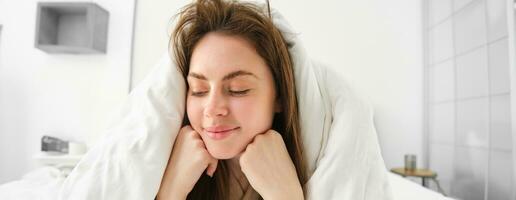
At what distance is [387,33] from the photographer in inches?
111

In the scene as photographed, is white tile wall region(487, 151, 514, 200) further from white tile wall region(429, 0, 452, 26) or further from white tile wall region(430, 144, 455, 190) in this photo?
white tile wall region(429, 0, 452, 26)

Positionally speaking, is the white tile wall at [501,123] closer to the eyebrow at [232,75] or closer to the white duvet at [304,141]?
the white duvet at [304,141]

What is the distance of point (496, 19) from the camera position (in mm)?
1784

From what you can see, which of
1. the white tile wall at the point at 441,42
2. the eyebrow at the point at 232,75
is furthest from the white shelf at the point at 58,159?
the white tile wall at the point at 441,42

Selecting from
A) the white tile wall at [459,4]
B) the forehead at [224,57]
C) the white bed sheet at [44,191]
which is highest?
the white tile wall at [459,4]

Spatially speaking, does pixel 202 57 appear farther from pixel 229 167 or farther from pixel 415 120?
pixel 415 120

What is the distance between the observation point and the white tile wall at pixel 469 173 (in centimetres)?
197

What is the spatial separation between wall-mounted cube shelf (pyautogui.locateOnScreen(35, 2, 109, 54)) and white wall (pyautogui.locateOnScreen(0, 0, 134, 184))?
0.13 m

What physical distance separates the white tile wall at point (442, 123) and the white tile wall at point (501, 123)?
0.53 metres

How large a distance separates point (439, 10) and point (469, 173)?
1.21 metres

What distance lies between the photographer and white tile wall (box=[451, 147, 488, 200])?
1970mm

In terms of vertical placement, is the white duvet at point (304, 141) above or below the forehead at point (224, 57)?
below

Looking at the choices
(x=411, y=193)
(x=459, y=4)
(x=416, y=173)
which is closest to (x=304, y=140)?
(x=411, y=193)

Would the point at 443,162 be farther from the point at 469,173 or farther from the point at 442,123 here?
the point at 469,173
